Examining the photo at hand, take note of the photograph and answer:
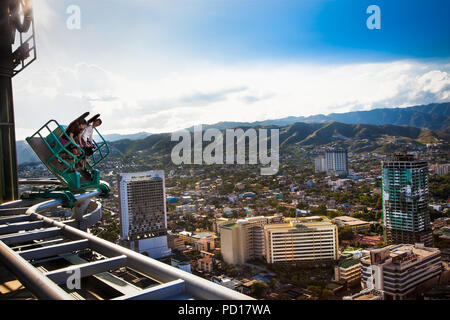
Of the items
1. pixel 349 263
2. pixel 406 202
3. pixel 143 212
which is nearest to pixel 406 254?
pixel 349 263

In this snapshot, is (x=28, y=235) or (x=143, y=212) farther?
(x=143, y=212)

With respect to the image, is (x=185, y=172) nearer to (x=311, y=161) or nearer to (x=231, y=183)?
(x=231, y=183)

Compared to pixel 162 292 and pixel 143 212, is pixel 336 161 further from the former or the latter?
pixel 162 292

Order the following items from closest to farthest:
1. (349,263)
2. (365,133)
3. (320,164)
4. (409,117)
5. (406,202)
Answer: (349,263)
(406,202)
(320,164)
(409,117)
(365,133)

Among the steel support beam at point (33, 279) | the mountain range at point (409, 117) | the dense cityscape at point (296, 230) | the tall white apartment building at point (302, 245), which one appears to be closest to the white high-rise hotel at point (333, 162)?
the dense cityscape at point (296, 230)

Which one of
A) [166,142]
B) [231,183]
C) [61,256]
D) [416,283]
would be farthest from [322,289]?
[166,142]

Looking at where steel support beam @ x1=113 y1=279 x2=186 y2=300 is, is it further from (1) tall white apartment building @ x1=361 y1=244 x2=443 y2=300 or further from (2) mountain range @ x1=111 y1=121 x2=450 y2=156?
(2) mountain range @ x1=111 y1=121 x2=450 y2=156

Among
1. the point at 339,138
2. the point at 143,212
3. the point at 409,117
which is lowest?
the point at 143,212
